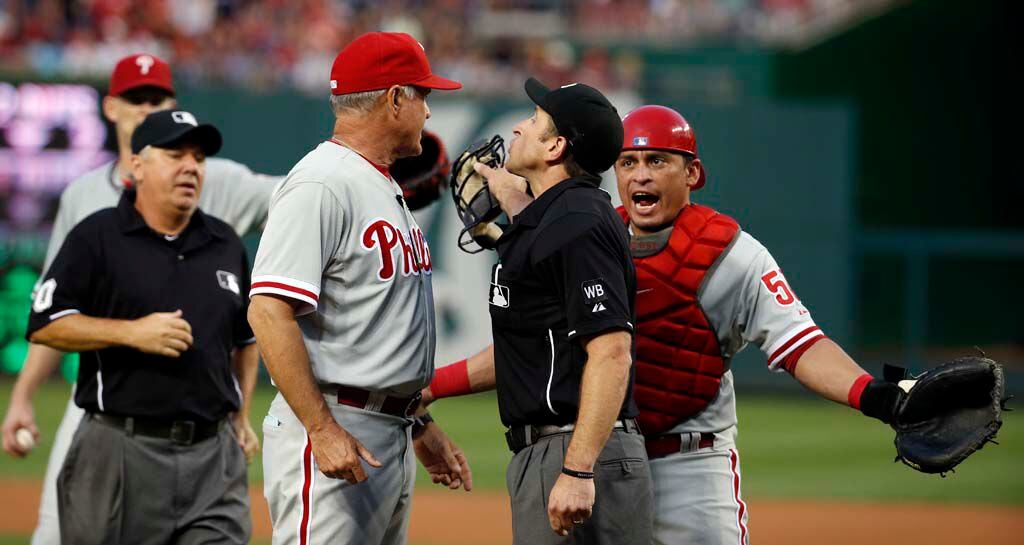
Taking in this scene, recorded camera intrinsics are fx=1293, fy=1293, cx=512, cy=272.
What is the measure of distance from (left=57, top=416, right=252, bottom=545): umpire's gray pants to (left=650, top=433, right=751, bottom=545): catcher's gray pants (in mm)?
1485

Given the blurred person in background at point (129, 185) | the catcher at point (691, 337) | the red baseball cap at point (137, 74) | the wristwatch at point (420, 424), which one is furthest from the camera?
the red baseball cap at point (137, 74)

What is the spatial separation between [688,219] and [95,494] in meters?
2.23

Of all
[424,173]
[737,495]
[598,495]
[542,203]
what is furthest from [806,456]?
[542,203]

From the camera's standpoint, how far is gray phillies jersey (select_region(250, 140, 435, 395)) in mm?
3535

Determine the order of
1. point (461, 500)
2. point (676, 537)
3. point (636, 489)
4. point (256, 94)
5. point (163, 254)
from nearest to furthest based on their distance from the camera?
point (636, 489) < point (676, 537) < point (163, 254) < point (461, 500) < point (256, 94)

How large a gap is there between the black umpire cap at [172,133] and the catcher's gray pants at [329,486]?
1.31 meters

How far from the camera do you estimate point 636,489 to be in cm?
363

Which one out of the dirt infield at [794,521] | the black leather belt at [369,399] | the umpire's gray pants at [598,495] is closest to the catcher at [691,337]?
the black leather belt at [369,399]

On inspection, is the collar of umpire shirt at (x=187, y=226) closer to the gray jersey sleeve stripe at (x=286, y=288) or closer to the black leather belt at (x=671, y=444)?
the gray jersey sleeve stripe at (x=286, y=288)

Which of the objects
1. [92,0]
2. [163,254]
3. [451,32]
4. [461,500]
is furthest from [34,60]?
[163,254]

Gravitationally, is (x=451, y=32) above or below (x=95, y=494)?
above

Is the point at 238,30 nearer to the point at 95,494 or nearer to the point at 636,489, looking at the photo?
the point at 95,494

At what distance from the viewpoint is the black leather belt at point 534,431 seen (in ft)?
11.9

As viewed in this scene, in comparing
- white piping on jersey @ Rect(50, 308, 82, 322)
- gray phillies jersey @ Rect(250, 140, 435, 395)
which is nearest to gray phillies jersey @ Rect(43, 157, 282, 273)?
white piping on jersey @ Rect(50, 308, 82, 322)
